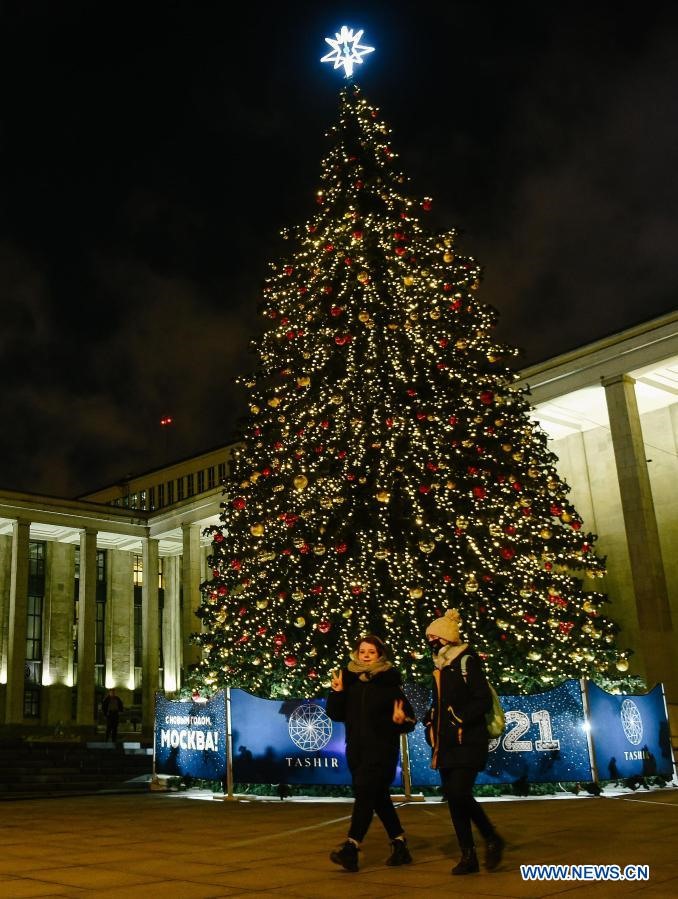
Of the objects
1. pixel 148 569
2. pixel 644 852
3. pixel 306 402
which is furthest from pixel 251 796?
pixel 148 569

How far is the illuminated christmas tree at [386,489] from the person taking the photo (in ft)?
50.1

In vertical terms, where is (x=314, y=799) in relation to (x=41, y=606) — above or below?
below

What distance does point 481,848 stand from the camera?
298 inches

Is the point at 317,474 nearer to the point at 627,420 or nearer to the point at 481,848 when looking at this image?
the point at 481,848

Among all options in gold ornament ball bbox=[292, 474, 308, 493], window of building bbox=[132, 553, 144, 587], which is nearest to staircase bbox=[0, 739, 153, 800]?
gold ornament ball bbox=[292, 474, 308, 493]

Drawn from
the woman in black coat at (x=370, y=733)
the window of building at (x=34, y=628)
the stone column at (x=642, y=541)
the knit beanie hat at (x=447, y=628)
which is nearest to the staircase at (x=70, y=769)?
the stone column at (x=642, y=541)

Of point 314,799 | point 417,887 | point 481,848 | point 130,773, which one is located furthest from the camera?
point 130,773

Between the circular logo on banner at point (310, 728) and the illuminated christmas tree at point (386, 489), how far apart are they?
1560 millimetres

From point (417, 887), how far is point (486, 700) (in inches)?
54.2

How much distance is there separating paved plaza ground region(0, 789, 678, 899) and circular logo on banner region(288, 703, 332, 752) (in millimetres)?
1142

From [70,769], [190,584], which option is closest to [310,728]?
[70,769]

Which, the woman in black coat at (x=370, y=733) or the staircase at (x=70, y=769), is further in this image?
the staircase at (x=70, y=769)

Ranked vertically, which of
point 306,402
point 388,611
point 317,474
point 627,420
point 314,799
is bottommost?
point 314,799

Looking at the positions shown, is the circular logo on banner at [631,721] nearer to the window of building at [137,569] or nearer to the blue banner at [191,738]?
the blue banner at [191,738]
